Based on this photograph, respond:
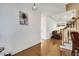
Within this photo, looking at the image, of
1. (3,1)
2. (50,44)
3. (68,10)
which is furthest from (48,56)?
(3,1)

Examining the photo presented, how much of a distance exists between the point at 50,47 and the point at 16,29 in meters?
0.59

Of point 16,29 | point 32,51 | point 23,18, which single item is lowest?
point 32,51

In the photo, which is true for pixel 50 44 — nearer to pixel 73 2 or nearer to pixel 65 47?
pixel 65 47

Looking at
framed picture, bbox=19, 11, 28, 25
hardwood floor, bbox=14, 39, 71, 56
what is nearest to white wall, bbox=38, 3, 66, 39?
hardwood floor, bbox=14, 39, 71, 56

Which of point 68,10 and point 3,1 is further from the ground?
point 3,1

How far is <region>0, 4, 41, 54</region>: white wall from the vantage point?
6.72 feet

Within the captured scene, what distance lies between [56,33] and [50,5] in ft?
1.44

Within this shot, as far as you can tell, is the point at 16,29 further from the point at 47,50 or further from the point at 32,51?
the point at 47,50

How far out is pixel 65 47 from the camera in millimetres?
2121

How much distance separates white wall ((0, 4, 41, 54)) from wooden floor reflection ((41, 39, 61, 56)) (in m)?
0.12

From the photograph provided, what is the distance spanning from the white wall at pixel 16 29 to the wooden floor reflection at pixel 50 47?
12 centimetres

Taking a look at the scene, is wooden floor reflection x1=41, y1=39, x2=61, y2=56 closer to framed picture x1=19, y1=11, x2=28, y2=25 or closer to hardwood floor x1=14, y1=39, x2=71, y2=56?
hardwood floor x1=14, y1=39, x2=71, y2=56

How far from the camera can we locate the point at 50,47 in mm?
2111

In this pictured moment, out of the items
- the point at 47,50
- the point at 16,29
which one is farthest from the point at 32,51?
the point at 16,29
